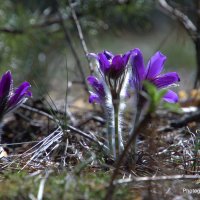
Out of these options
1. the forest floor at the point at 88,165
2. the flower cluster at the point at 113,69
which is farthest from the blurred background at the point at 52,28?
the flower cluster at the point at 113,69

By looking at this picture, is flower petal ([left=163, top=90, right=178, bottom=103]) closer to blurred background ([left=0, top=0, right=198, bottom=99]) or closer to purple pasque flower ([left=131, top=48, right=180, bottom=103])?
purple pasque flower ([left=131, top=48, right=180, bottom=103])

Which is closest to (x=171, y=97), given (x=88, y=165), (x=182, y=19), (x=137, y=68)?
(x=137, y=68)

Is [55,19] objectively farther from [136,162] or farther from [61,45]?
[136,162]

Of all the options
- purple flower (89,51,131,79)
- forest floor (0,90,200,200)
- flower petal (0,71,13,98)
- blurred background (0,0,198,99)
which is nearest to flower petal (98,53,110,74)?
purple flower (89,51,131,79)

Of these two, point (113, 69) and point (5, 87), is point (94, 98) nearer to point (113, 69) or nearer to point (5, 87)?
point (113, 69)

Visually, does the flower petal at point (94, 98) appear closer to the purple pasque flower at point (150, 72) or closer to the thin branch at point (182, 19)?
the purple pasque flower at point (150, 72)

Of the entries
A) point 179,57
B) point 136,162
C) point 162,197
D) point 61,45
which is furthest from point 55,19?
point 179,57
